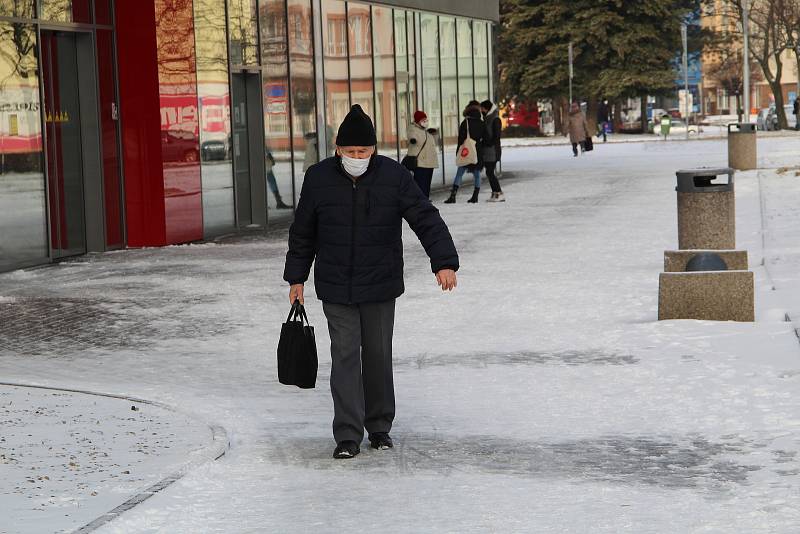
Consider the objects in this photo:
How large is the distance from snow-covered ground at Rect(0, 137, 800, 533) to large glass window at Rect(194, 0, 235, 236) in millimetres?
3380

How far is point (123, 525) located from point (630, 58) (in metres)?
65.9

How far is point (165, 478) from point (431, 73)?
26.1 meters

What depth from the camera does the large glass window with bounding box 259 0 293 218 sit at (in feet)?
75.9

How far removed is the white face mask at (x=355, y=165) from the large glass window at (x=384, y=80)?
68.1 feet

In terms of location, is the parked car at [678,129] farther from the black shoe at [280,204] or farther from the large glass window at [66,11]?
the large glass window at [66,11]

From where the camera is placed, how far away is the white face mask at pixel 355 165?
23.5 feet

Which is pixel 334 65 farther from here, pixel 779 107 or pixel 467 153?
pixel 779 107

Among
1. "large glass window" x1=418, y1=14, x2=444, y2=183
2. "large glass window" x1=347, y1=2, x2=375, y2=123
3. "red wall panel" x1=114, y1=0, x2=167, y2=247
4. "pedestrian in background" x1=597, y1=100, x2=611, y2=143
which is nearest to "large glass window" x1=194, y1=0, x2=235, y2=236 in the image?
"red wall panel" x1=114, y1=0, x2=167, y2=247

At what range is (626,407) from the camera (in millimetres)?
8156

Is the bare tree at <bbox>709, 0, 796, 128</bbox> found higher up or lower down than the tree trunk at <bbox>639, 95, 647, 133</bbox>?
higher up

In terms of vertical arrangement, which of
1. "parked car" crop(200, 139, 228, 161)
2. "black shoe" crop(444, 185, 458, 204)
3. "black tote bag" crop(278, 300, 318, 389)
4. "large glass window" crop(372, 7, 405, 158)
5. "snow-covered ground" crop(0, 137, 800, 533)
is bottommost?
"snow-covered ground" crop(0, 137, 800, 533)

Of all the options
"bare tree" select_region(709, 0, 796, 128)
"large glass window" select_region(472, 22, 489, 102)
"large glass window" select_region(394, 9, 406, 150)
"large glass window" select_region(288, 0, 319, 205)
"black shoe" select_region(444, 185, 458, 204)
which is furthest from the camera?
"bare tree" select_region(709, 0, 796, 128)

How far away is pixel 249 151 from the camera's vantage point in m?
22.9

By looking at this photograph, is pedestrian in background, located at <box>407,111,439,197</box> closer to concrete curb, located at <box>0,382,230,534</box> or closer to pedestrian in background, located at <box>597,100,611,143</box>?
concrete curb, located at <box>0,382,230,534</box>
